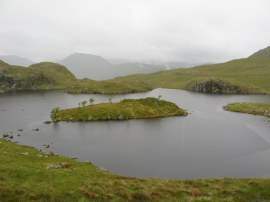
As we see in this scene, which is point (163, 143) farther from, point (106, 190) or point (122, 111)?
point (106, 190)

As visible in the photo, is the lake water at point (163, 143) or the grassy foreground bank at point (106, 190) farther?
the lake water at point (163, 143)

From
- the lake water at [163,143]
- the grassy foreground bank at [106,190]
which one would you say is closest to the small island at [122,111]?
the lake water at [163,143]

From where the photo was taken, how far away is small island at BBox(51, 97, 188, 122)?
151m

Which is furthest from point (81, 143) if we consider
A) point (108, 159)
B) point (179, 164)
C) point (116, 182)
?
point (116, 182)

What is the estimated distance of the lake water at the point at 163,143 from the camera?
7975 cm

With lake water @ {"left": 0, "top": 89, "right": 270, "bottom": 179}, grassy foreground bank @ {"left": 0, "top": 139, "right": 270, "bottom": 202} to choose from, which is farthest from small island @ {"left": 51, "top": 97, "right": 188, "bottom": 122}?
grassy foreground bank @ {"left": 0, "top": 139, "right": 270, "bottom": 202}

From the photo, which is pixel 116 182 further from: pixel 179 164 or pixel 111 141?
pixel 111 141

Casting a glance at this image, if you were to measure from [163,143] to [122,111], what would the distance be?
57361 millimetres

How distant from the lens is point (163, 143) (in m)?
107

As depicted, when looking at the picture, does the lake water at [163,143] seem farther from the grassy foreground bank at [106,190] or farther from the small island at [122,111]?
the grassy foreground bank at [106,190]

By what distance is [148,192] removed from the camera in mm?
39031

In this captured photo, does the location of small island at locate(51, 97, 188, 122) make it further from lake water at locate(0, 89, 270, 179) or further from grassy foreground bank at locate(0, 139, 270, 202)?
grassy foreground bank at locate(0, 139, 270, 202)

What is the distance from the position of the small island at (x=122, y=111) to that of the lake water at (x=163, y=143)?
780 centimetres

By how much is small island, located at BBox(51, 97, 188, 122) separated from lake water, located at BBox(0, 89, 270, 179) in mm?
7798
